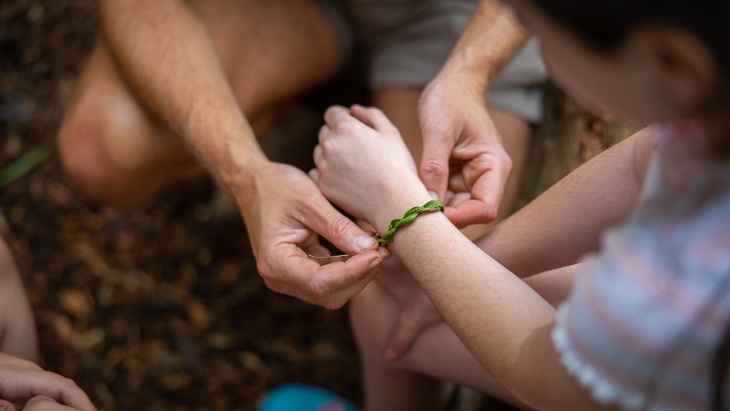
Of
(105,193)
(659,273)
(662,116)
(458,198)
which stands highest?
(662,116)

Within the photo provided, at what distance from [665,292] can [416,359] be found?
0.69m

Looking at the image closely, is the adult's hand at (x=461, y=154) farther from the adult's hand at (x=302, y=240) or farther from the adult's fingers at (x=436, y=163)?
the adult's hand at (x=302, y=240)

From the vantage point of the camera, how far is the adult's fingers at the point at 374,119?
55.0 inches

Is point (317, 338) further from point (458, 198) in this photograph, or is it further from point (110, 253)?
point (458, 198)

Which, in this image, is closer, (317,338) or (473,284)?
(473,284)

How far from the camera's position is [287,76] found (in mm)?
1818

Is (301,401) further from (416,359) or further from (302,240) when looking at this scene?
(302,240)

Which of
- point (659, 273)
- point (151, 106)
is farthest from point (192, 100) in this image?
point (659, 273)

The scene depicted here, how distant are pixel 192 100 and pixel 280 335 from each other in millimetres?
746

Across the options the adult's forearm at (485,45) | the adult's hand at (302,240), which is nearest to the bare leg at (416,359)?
the adult's hand at (302,240)

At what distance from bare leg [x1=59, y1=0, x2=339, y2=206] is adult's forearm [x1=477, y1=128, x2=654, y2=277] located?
730 mm

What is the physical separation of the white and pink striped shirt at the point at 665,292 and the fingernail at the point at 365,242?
48cm

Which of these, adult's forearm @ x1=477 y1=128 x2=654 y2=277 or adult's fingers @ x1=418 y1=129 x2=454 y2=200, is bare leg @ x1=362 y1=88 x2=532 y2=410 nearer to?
adult's forearm @ x1=477 y1=128 x2=654 y2=277

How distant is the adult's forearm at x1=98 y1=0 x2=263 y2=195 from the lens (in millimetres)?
1469
